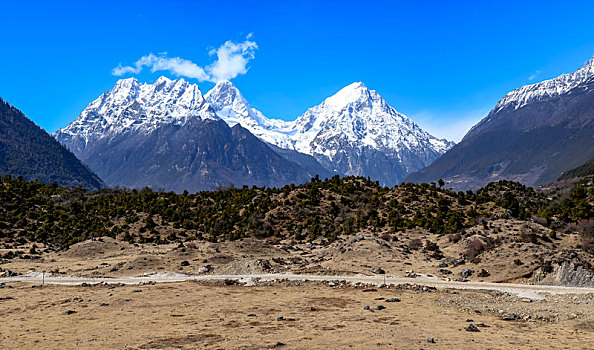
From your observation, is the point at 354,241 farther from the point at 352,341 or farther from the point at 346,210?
the point at 352,341

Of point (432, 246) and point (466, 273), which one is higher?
point (432, 246)

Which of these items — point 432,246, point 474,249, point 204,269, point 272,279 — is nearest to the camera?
point 272,279

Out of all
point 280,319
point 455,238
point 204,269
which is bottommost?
point 280,319

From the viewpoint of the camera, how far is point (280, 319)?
28359 mm

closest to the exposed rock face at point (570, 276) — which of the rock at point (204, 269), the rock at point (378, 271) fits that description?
the rock at point (378, 271)

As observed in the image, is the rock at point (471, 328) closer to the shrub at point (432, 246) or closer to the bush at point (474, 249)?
the bush at point (474, 249)

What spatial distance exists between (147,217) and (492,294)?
2853 inches

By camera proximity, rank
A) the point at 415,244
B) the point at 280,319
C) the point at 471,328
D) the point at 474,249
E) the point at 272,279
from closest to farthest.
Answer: the point at 471,328, the point at 280,319, the point at 272,279, the point at 474,249, the point at 415,244

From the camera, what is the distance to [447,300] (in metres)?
33.8

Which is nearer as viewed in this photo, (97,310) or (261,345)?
(261,345)

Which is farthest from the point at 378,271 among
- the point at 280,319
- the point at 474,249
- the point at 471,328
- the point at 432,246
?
the point at 471,328

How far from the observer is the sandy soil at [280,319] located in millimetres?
23406

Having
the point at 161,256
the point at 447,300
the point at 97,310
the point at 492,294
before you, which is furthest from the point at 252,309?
the point at 161,256

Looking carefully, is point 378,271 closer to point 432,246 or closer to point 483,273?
point 483,273
